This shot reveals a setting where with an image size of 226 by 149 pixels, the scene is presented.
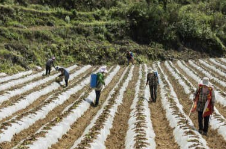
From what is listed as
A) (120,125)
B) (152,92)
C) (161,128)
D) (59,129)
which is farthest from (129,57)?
(59,129)

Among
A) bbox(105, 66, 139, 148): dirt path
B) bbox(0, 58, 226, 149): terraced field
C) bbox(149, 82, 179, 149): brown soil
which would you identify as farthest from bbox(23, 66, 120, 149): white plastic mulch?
bbox(149, 82, 179, 149): brown soil

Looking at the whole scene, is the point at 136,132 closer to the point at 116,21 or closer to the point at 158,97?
the point at 158,97

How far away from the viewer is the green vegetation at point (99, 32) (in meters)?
32.9

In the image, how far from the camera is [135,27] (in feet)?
151

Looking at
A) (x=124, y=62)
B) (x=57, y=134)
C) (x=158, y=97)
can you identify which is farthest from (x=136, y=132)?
(x=124, y=62)

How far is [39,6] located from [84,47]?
1177 centimetres

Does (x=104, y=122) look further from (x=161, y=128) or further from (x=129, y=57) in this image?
(x=129, y=57)

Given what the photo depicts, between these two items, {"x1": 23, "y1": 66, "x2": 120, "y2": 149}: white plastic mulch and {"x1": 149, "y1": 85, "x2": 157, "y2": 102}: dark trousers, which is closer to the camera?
{"x1": 23, "y1": 66, "x2": 120, "y2": 149}: white plastic mulch

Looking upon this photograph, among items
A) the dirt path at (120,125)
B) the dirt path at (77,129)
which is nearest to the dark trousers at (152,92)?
the dirt path at (120,125)

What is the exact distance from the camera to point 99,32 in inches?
1655

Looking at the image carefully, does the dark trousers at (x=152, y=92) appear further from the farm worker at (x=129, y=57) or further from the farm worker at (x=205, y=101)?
the farm worker at (x=129, y=57)

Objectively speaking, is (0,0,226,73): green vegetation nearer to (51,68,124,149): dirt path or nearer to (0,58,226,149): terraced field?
(0,58,226,149): terraced field

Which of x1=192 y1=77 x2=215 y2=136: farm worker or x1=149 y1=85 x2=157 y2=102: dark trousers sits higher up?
x1=192 y1=77 x2=215 y2=136: farm worker

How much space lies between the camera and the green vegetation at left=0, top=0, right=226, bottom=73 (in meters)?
32.9
